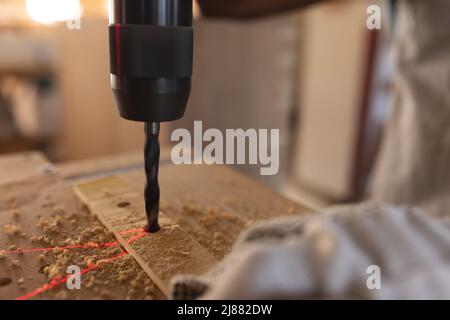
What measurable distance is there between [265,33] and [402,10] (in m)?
0.72

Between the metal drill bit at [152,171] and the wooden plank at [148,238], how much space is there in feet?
0.05

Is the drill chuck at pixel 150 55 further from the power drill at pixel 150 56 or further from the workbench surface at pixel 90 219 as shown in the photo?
the workbench surface at pixel 90 219

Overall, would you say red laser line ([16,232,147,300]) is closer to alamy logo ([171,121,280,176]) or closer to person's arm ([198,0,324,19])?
person's arm ([198,0,324,19])

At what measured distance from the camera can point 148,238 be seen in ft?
1.38

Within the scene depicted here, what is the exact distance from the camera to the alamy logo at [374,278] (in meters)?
0.25

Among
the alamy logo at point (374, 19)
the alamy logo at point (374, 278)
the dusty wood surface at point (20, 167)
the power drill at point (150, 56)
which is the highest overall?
the alamy logo at point (374, 19)

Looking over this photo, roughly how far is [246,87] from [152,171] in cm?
103

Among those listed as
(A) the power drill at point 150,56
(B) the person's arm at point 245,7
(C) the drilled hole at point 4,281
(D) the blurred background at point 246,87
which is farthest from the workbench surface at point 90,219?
(D) the blurred background at point 246,87

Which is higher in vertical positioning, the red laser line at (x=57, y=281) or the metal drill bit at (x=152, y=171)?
the metal drill bit at (x=152, y=171)

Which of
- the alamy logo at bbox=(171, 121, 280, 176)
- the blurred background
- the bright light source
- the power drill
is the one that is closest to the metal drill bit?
the power drill

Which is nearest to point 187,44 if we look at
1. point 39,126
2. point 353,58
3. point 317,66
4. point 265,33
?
point 265,33

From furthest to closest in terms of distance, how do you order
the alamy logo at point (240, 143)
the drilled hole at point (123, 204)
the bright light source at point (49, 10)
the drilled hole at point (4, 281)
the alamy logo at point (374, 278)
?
the bright light source at point (49, 10) → the alamy logo at point (240, 143) → the drilled hole at point (123, 204) → the drilled hole at point (4, 281) → the alamy logo at point (374, 278)

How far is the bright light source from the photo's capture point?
2067 mm

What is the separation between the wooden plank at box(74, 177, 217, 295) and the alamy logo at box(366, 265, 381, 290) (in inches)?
6.3
